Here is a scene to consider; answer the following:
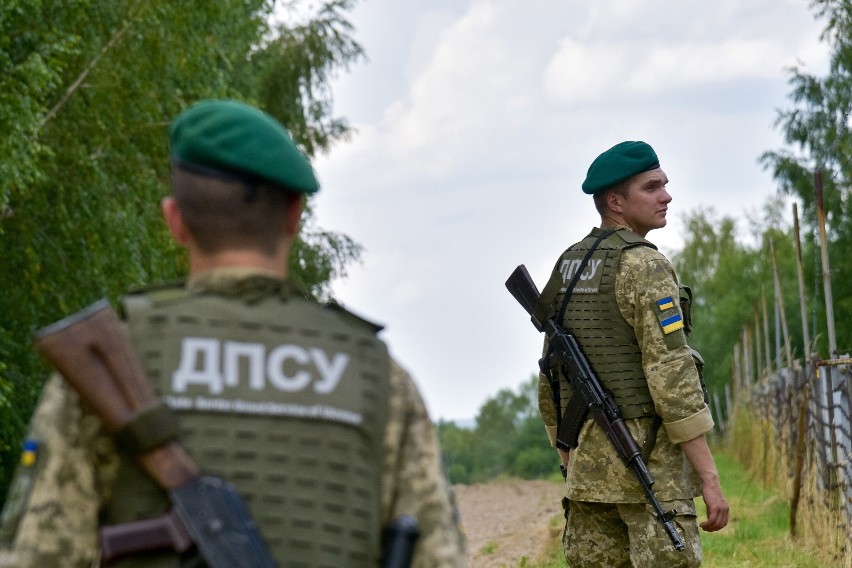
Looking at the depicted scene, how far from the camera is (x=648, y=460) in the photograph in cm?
501

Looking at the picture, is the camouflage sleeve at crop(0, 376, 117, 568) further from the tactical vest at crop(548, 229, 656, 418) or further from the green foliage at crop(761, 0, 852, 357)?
the green foliage at crop(761, 0, 852, 357)

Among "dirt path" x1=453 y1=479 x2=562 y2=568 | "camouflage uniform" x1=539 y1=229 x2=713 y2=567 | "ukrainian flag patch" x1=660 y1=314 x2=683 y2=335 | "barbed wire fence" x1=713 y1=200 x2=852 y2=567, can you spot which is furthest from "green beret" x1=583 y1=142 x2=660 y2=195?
"dirt path" x1=453 y1=479 x2=562 y2=568

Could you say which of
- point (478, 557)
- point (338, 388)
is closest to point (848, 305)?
point (478, 557)

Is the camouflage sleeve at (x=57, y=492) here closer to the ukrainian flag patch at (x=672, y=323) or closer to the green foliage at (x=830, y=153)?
the ukrainian flag patch at (x=672, y=323)

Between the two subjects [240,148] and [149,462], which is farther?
[240,148]

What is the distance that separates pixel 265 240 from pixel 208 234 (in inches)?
3.7

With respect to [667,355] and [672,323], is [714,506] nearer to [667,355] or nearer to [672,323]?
[667,355]

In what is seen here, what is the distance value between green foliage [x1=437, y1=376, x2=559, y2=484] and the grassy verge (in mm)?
31624

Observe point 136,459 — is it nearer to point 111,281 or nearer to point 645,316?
point 645,316

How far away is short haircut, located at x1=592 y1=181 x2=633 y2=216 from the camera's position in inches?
207

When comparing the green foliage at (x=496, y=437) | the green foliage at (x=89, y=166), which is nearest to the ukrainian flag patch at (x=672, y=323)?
the green foliage at (x=89, y=166)

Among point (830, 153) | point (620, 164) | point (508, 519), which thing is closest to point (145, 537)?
Answer: point (620, 164)

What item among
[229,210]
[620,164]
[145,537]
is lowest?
[145,537]

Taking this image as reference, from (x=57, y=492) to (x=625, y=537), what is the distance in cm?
Answer: 323
